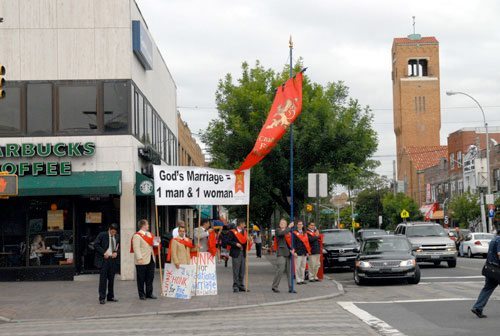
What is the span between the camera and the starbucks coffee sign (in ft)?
74.9

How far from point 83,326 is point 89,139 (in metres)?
10.3

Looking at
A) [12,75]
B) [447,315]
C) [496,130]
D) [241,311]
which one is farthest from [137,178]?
[496,130]

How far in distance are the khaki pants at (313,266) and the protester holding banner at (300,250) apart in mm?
724

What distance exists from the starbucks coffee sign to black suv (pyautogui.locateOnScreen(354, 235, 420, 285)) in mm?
8423

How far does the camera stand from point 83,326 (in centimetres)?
1391

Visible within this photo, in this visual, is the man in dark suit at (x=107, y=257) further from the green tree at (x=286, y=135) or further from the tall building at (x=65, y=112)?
the green tree at (x=286, y=135)

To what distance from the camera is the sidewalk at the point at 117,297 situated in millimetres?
15891

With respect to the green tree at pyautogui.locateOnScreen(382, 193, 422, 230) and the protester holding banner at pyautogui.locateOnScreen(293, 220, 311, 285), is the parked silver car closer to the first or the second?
the protester holding banner at pyautogui.locateOnScreen(293, 220, 311, 285)

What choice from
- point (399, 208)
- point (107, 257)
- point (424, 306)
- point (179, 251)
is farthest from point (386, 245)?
point (399, 208)

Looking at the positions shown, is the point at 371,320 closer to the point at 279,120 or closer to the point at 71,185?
the point at 279,120

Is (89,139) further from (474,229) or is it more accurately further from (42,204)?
(474,229)

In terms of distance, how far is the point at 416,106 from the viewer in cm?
9975

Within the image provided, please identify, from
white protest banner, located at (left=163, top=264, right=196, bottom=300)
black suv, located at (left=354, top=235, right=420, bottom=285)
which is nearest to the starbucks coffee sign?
white protest banner, located at (left=163, top=264, right=196, bottom=300)

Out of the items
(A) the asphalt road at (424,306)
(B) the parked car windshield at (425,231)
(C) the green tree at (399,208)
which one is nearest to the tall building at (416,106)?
(C) the green tree at (399,208)
